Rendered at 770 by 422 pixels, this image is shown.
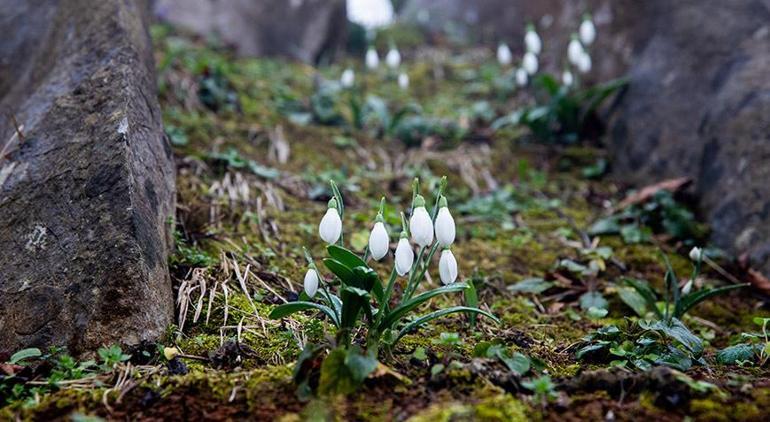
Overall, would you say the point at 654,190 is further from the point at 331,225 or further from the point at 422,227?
the point at 331,225

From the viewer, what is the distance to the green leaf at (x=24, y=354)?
1.92 metres

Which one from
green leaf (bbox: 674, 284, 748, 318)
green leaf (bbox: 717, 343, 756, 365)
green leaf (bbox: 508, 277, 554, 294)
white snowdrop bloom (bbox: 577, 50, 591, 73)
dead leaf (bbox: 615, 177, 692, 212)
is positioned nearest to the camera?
green leaf (bbox: 717, 343, 756, 365)

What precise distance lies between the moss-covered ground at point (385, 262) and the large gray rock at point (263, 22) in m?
0.45

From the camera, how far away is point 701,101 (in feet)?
14.3

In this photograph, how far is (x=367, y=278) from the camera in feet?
6.53

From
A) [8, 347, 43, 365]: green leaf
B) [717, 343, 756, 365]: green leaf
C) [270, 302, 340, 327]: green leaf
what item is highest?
[270, 302, 340, 327]: green leaf

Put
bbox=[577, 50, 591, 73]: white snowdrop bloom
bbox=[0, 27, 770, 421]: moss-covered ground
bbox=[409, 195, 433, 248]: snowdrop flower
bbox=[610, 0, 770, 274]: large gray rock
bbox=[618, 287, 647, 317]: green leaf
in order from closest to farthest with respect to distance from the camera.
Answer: bbox=[0, 27, 770, 421]: moss-covered ground < bbox=[409, 195, 433, 248]: snowdrop flower < bbox=[618, 287, 647, 317]: green leaf < bbox=[610, 0, 770, 274]: large gray rock < bbox=[577, 50, 591, 73]: white snowdrop bloom

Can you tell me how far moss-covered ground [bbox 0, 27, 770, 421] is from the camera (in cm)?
177

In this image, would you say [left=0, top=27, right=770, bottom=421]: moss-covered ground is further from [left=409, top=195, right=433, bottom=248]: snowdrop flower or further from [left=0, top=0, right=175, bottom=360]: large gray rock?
[left=409, top=195, right=433, bottom=248]: snowdrop flower

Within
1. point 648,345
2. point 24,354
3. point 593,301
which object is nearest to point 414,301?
point 648,345

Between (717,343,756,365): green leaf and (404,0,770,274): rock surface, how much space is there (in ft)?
4.03

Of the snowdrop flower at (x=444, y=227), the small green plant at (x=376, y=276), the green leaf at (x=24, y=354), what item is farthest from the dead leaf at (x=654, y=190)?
the green leaf at (x=24, y=354)

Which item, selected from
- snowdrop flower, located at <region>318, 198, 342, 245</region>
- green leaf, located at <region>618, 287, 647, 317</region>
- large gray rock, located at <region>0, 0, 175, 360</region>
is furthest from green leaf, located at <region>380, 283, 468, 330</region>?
green leaf, located at <region>618, 287, 647, 317</region>

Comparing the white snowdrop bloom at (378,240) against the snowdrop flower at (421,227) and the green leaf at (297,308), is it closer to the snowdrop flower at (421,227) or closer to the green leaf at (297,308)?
the snowdrop flower at (421,227)
